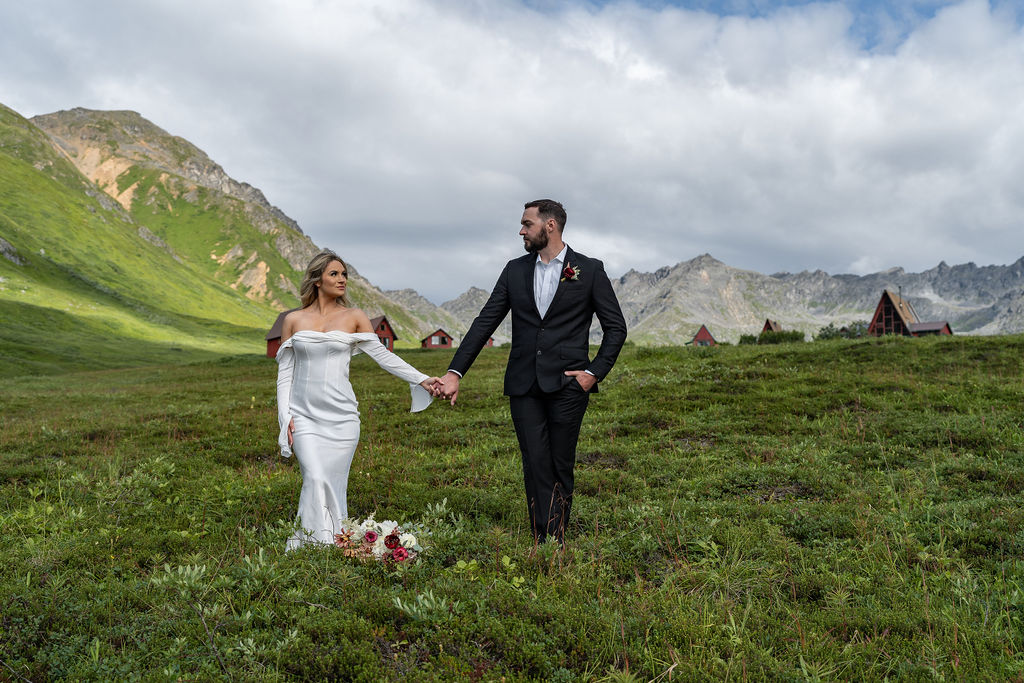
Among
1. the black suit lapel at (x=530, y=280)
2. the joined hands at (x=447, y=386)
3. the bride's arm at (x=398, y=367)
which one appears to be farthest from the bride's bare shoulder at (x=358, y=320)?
the black suit lapel at (x=530, y=280)

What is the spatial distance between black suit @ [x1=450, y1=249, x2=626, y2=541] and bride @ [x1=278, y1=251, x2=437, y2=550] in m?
1.15

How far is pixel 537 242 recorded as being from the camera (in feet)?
21.5

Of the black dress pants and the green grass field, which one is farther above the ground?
the black dress pants

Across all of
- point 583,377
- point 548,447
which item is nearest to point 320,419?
point 548,447

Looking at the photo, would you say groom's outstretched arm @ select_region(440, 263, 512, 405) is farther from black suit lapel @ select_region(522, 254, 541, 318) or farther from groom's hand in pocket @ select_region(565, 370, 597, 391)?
groom's hand in pocket @ select_region(565, 370, 597, 391)

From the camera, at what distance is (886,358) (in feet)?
70.4

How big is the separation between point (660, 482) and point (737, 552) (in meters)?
3.26

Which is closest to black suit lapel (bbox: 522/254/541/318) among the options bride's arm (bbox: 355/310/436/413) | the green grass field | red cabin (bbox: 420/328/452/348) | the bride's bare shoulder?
bride's arm (bbox: 355/310/436/413)

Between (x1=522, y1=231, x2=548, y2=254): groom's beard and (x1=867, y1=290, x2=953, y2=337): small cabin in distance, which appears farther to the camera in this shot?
(x1=867, y1=290, x2=953, y2=337): small cabin in distance

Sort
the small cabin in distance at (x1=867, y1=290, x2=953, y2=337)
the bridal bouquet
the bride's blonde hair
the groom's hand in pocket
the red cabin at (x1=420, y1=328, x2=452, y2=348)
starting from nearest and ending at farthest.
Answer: the bridal bouquet, the groom's hand in pocket, the bride's blonde hair, the small cabin in distance at (x1=867, y1=290, x2=953, y2=337), the red cabin at (x1=420, y1=328, x2=452, y2=348)

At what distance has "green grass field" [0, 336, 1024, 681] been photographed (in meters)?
4.21

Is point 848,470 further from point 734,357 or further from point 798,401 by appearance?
point 734,357

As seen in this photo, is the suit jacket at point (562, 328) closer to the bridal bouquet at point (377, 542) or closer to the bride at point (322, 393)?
the bride at point (322, 393)

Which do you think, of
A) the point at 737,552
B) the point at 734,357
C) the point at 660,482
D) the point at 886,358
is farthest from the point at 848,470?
the point at 734,357
